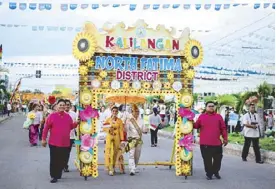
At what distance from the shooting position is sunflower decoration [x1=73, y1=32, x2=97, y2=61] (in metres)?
12.0

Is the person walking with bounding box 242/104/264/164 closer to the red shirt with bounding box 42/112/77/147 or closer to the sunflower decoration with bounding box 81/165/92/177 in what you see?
the sunflower decoration with bounding box 81/165/92/177

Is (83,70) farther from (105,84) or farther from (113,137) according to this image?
(113,137)

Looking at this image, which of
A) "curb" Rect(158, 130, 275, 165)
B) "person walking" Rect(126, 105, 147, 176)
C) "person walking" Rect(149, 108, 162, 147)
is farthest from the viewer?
"person walking" Rect(149, 108, 162, 147)

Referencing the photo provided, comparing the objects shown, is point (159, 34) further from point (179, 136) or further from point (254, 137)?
point (254, 137)

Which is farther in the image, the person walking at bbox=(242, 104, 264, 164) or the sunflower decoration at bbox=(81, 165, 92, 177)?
the person walking at bbox=(242, 104, 264, 164)

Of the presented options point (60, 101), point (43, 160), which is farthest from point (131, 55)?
point (43, 160)

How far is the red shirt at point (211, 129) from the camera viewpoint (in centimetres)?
1191

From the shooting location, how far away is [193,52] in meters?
12.7

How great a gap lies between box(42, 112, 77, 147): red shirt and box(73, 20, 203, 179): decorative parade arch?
590 millimetres

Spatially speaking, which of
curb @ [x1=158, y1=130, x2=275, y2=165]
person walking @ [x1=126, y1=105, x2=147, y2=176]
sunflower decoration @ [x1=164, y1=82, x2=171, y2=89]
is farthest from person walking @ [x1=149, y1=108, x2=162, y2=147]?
sunflower decoration @ [x1=164, y1=82, x2=171, y2=89]

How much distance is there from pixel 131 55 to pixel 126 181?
291 cm

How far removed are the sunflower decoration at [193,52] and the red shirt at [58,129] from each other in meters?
3.26

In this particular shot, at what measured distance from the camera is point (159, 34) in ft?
41.0

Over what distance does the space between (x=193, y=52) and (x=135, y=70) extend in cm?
144
